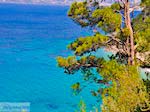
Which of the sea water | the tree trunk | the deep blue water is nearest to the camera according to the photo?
the tree trunk

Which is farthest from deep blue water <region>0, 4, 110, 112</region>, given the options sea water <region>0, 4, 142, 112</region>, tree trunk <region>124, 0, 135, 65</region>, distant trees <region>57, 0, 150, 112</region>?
tree trunk <region>124, 0, 135, 65</region>

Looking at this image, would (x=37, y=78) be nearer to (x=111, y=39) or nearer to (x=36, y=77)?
(x=36, y=77)

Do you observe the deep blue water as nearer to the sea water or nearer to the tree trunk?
the sea water

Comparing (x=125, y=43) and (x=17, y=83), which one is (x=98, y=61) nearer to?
(x=125, y=43)

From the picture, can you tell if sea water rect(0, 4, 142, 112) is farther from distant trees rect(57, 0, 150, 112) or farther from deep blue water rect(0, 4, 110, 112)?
distant trees rect(57, 0, 150, 112)

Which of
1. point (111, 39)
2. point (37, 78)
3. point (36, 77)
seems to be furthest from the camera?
point (36, 77)

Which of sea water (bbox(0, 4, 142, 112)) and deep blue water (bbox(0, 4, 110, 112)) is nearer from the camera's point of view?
sea water (bbox(0, 4, 142, 112))

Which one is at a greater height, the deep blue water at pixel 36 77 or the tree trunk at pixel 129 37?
the deep blue water at pixel 36 77

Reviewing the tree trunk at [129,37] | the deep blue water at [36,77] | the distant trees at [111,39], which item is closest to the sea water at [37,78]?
the deep blue water at [36,77]

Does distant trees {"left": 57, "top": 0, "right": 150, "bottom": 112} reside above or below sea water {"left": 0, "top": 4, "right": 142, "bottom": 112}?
below

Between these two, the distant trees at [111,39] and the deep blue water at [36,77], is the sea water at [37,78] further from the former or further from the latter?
the distant trees at [111,39]

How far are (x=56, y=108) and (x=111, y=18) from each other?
17820 millimetres

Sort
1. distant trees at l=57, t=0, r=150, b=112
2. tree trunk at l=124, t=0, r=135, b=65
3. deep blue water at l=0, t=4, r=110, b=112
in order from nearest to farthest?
distant trees at l=57, t=0, r=150, b=112 < tree trunk at l=124, t=0, r=135, b=65 < deep blue water at l=0, t=4, r=110, b=112

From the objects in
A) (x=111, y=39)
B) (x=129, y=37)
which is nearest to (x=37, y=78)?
(x=111, y=39)
